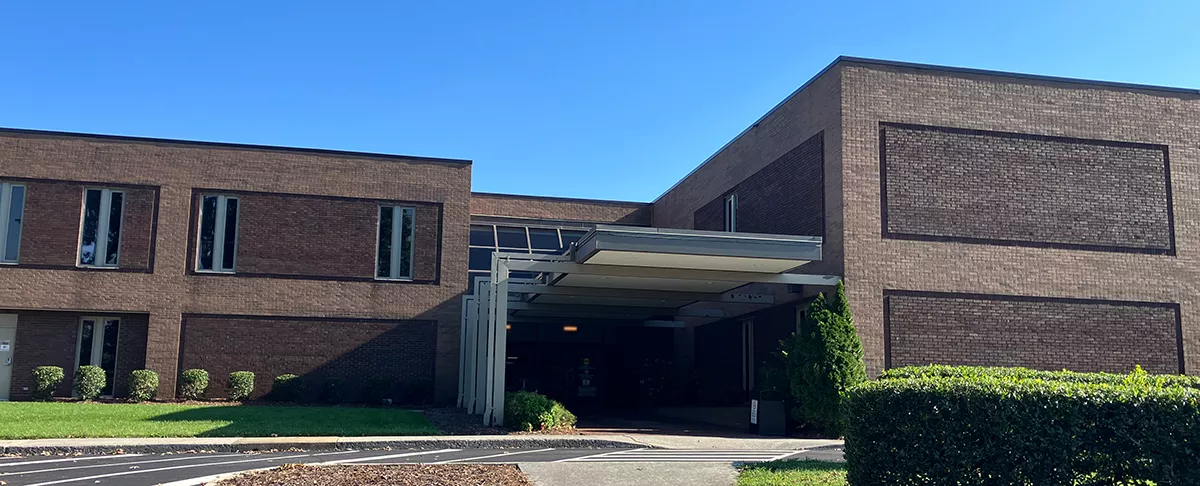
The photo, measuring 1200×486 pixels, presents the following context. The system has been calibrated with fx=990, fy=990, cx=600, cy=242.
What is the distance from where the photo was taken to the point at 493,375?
19.2m

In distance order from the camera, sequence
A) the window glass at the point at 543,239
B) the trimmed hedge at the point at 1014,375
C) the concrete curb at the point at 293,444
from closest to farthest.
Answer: the trimmed hedge at the point at 1014,375 < the concrete curb at the point at 293,444 < the window glass at the point at 543,239

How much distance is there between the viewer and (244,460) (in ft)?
43.1

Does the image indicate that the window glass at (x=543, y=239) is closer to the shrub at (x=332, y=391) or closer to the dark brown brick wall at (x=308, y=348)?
the dark brown brick wall at (x=308, y=348)

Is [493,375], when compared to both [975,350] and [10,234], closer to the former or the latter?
[975,350]

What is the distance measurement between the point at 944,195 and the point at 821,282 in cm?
345

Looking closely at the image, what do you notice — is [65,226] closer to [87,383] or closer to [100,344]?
[100,344]

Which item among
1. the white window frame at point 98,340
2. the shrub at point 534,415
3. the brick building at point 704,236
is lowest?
the shrub at point 534,415

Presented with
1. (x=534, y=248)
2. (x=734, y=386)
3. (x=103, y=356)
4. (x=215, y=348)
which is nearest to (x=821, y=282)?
(x=734, y=386)

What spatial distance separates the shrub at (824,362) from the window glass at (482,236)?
1319 centimetres

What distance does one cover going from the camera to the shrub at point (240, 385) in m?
25.0

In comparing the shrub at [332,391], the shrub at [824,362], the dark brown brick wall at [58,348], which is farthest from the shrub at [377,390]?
the shrub at [824,362]

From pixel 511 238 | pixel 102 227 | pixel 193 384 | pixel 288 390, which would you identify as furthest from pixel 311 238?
pixel 511 238

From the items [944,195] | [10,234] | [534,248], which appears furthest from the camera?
[534,248]

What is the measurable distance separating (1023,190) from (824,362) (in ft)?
20.3
